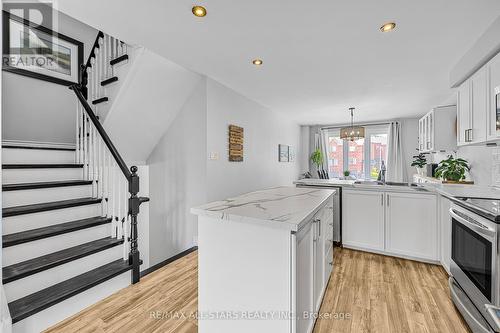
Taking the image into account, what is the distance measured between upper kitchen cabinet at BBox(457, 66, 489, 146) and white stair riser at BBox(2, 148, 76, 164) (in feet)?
14.5

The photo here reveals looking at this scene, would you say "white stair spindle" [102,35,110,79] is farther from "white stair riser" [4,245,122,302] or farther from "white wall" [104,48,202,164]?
"white stair riser" [4,245,122,302]

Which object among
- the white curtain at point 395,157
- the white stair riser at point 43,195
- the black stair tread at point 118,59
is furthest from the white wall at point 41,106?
the white curtain at point 395,157

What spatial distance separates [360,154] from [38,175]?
7.32m

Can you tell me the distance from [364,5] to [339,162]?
6.08 m

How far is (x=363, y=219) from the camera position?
3119mm

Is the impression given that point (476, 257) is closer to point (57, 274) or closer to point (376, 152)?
point (57, 274)

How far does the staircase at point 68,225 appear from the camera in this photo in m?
1.73

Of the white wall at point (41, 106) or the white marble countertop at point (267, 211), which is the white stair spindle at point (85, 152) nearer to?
the white wall at point (41, 106)

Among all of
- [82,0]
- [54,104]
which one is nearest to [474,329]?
[82,0]

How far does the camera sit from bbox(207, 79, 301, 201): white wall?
3.29 metres

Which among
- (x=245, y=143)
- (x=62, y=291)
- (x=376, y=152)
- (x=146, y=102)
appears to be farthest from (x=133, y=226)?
(x=376, y=152)

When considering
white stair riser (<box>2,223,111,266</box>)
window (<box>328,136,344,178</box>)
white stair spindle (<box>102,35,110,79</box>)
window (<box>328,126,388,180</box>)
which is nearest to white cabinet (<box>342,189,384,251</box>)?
white stair riser (<box>2,223,111,266</box>)

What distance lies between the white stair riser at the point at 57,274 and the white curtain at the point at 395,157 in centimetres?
665

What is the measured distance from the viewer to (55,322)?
170cm
